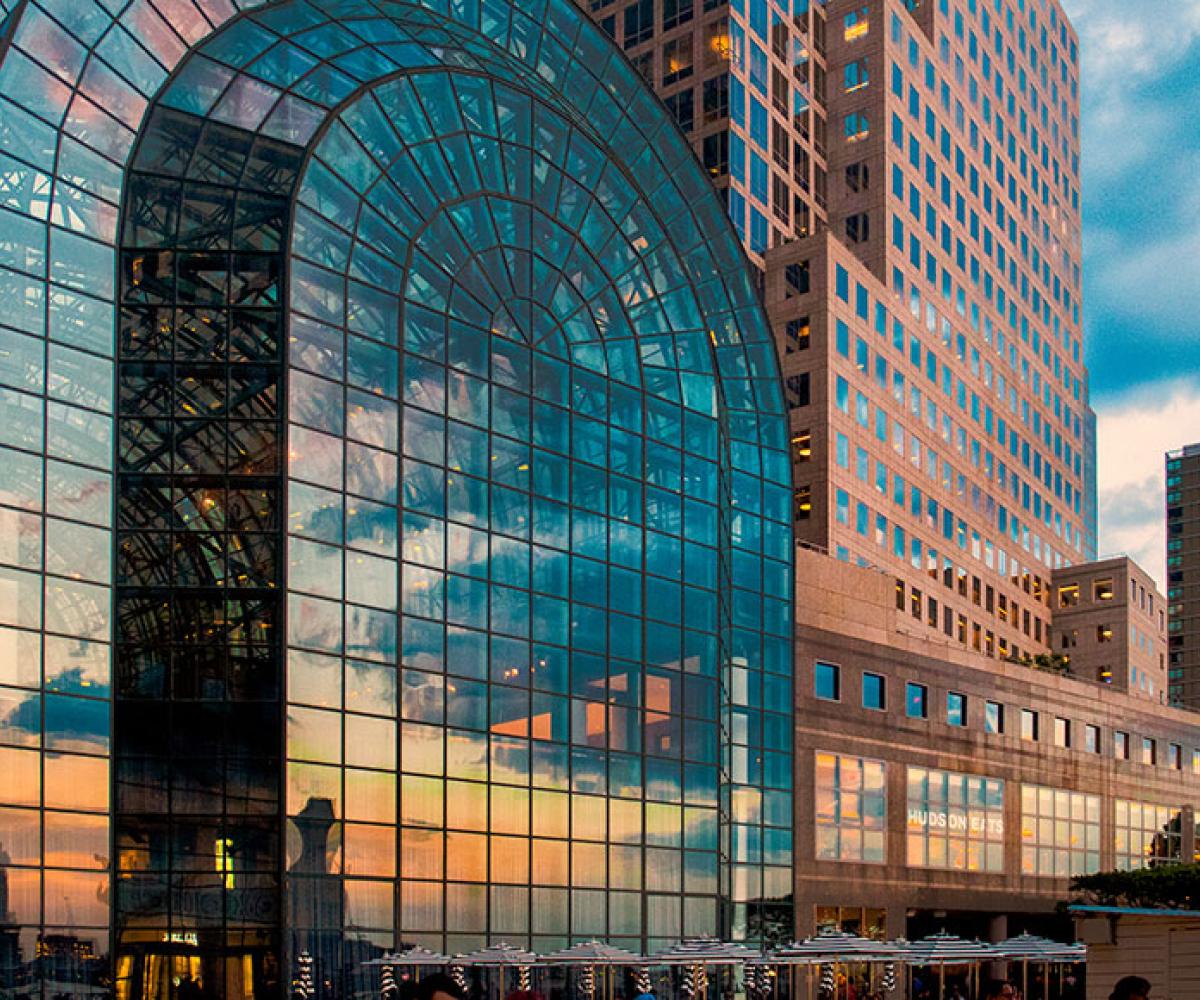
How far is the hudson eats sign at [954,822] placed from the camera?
62.8 meters

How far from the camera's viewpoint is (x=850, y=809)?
58.8 meters

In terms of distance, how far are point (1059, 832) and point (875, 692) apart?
17.0 m

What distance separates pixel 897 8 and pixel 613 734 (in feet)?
249

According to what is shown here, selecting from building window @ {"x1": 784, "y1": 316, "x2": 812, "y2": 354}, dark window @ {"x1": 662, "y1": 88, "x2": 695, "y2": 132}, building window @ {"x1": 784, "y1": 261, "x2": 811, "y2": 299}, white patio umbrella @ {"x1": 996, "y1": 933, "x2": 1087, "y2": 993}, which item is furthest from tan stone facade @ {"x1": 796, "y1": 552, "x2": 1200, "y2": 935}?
dark window @ {"x1": 662, "y1": 88, "x2": 695, "y2": 132}

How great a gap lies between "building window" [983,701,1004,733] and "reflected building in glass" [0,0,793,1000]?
1887cm

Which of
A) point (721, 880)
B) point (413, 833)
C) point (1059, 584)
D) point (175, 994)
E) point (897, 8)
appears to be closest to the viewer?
point (175, 994)

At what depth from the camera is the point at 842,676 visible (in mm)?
58562

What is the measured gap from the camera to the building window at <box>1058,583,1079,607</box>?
125250mm

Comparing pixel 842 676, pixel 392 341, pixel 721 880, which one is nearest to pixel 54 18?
pixel 392 341

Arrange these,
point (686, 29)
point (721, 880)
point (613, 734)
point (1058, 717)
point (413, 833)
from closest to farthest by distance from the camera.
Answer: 1. point (413, 833)
2. point (613, 734)
3. point (721, 880)
4. point (1058, 717)
5. point (686, 29)

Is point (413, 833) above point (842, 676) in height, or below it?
below

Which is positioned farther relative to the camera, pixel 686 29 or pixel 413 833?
pixel 686 29

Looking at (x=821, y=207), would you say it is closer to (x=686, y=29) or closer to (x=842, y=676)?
(x=686, y=29)

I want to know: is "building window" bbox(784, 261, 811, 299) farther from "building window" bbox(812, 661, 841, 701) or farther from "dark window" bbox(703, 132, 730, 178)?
"building window" bbox(812, 661, 841, 701)
